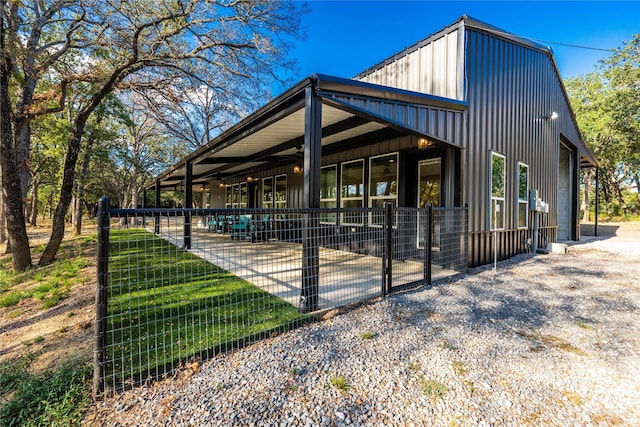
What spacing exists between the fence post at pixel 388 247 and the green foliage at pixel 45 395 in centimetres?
299

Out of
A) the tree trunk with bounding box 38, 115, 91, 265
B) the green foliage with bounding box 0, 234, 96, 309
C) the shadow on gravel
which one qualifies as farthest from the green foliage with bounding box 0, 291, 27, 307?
the shadow on gravel

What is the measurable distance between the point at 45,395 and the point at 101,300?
2.20 feet

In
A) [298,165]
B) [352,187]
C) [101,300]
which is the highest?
[298,165]

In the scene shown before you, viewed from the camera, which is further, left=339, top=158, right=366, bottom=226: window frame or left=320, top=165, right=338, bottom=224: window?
left=320, top=165, right=338, bottom=224: window

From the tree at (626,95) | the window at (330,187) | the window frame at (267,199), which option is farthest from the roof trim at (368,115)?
the tree at (626,95)

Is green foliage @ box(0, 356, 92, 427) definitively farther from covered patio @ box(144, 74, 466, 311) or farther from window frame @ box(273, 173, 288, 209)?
window frame @ box(273, 173, 288, 209)

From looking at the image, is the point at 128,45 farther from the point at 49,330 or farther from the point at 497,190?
the point at 497,190

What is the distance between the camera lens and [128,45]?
5422 mm

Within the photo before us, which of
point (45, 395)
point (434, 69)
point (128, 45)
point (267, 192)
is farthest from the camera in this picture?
point (267, 192)

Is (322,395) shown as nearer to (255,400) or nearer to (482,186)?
(255,400)

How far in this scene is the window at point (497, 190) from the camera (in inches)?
227

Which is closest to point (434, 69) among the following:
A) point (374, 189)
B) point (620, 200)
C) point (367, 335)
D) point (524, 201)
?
point (374, 189)

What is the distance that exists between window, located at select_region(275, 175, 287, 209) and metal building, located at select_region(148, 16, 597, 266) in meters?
1.53

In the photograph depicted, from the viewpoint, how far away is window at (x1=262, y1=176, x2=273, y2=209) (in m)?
10.9
